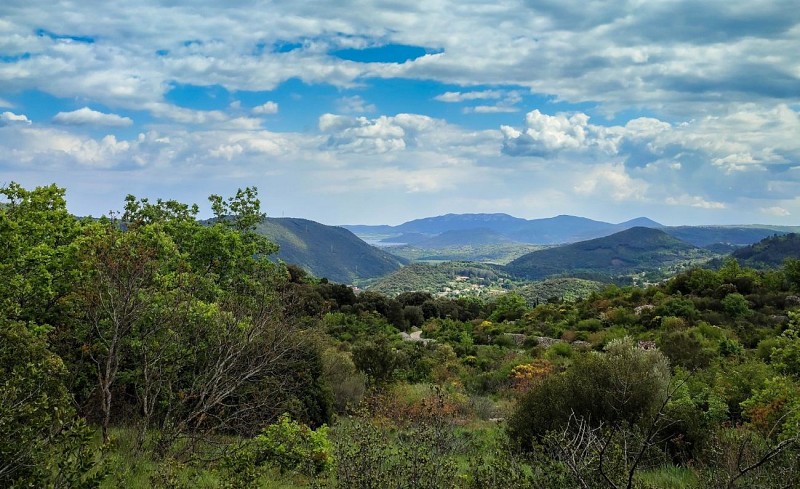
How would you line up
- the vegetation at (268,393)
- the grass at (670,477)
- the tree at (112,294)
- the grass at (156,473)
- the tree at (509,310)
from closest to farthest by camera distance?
1. the vegetation at (268,393)
2. the grass at (156,473)
3. the grass at (670,477)
4. the tree at (112,294)
5. the tree at (509,310)

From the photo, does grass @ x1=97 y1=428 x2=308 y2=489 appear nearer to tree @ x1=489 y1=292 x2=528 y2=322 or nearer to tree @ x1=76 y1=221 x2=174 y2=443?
tree @ x1=76 y1=221 x2=174 y2=443

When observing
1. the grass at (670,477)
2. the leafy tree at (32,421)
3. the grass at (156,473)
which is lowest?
the grass at (670,477)

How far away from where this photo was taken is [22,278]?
1148 centimetres

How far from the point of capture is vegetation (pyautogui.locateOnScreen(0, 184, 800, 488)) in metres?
6.14

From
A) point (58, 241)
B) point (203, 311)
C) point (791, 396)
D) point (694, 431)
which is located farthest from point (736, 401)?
point (58, 241)

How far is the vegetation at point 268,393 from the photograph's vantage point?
614cm

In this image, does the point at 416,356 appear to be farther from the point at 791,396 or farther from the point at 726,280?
the point at 726,280

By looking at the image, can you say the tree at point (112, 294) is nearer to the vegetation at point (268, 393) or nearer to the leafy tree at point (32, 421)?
the vegetation at point (268, 393)

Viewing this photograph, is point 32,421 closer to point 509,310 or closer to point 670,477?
point 670,477

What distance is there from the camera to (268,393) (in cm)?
1344

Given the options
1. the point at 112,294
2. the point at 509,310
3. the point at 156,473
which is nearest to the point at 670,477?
the point at 156,473

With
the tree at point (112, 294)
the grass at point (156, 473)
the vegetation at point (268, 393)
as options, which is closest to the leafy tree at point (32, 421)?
the vegetation at point (268, 393)

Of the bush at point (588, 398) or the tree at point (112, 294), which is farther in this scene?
the bush at point (588, 398)

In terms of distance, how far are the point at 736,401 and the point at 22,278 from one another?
19.1 meters
